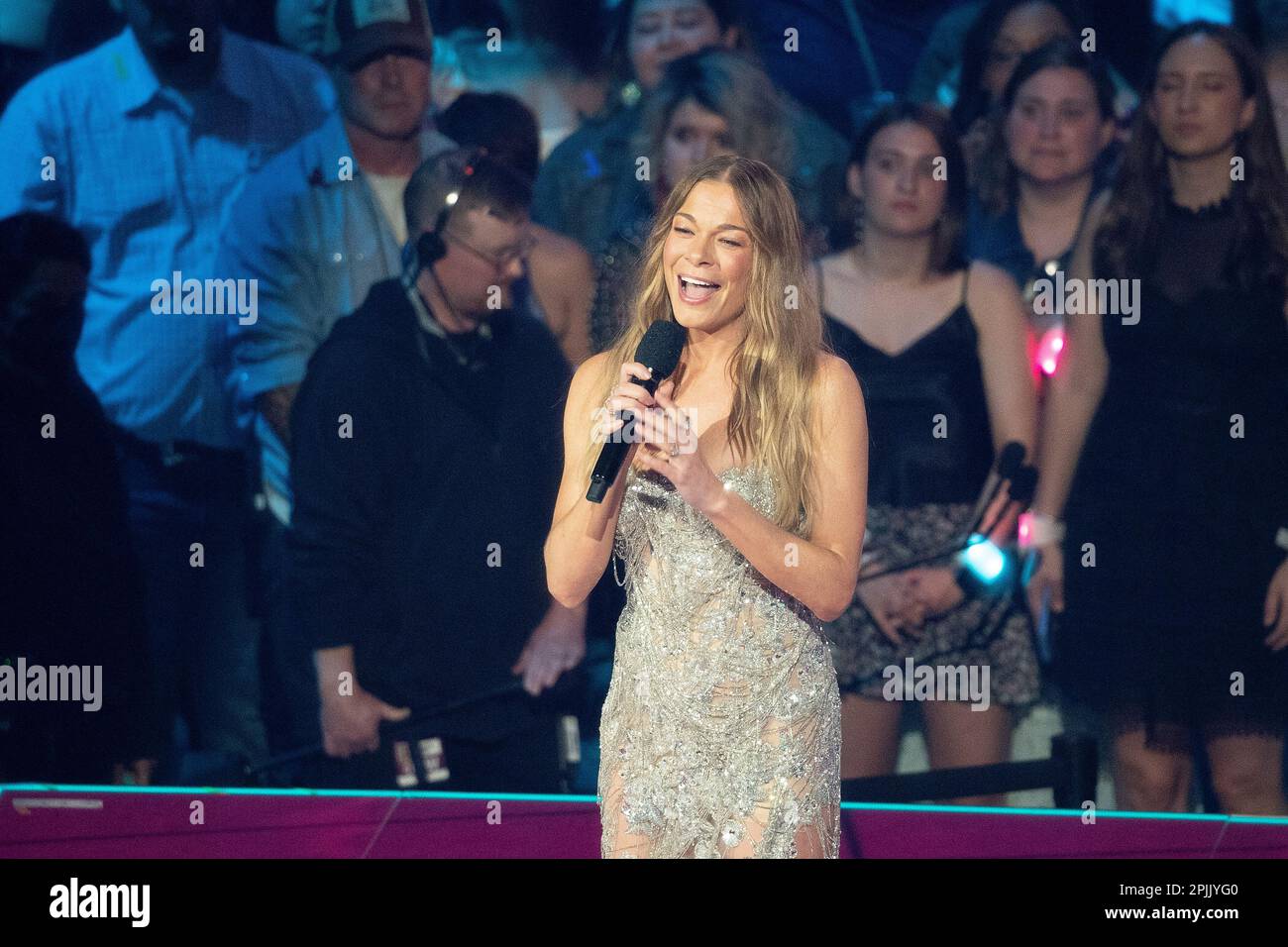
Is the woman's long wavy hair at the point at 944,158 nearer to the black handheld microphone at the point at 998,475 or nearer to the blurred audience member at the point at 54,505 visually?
the black handheld microphone at the point at 998,475

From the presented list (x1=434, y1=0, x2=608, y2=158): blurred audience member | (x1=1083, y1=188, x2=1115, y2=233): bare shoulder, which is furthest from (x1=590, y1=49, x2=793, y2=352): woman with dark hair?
(x1=1083, y1=188, x2=1115, y2=233): bare shoulder

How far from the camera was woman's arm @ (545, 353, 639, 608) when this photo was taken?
209 centimetres

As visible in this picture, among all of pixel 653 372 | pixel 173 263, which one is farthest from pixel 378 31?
pixel 653 372

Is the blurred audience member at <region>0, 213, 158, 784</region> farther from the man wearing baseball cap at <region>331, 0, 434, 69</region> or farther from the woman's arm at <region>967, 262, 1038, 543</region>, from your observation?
the woman's arm at <region>967, 262, 1038, 543</region>

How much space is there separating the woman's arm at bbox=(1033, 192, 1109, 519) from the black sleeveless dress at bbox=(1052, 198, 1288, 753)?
0.09 ft

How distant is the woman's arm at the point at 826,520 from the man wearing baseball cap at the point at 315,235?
2324mm

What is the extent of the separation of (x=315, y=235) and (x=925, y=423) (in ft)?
6.05


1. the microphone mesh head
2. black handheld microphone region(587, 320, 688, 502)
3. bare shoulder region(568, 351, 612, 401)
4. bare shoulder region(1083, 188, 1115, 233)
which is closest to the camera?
black handheld microphone region(587, 320, 688, 502)

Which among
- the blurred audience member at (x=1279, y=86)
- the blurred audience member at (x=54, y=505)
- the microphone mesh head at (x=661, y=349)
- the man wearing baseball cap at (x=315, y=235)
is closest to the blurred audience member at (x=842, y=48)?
the blurred audience member at (x=1279, y=86)

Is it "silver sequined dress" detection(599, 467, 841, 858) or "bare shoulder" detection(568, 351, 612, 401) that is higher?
"bare shoulder" detection(568, 351, 612, 401)

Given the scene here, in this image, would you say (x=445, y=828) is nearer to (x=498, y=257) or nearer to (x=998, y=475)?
(x=498, y=257)

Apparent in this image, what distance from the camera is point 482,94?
13.7 feet

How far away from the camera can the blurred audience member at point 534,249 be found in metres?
4.19
